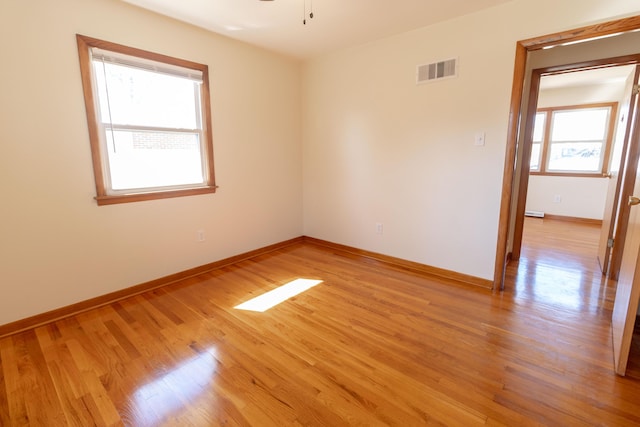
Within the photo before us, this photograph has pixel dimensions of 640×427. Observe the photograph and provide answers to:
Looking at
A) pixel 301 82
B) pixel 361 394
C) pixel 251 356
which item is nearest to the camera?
pixel 361 394

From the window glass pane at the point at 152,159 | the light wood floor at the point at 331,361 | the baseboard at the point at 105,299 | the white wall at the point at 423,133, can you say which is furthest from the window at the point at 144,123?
the white wall at the point at 423,133

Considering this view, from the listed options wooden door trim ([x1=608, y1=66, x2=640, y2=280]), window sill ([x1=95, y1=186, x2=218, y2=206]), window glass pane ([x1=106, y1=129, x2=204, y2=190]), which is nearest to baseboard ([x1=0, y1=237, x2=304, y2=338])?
window sill ([x1=95, y1=186, x2=218, y2=206])

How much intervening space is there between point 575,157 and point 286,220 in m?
5.75

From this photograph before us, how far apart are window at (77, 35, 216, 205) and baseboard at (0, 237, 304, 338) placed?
2.68ft

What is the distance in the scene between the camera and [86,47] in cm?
228

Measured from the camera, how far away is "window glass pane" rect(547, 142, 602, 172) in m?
5.57

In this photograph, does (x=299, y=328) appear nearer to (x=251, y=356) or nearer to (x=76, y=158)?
(x=251, y=356)

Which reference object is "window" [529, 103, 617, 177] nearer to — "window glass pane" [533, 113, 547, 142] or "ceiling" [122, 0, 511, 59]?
"window glass pane" [533, 113, 547, 142]

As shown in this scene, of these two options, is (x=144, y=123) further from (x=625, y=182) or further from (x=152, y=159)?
(x=625, y=182)

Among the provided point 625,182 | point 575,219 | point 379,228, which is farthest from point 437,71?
point 575,219

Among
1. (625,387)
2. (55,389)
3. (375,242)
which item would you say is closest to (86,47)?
(55,389)

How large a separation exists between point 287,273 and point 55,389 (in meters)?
1.97

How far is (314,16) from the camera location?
104 inches

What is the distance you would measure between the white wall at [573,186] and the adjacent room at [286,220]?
2.01m
